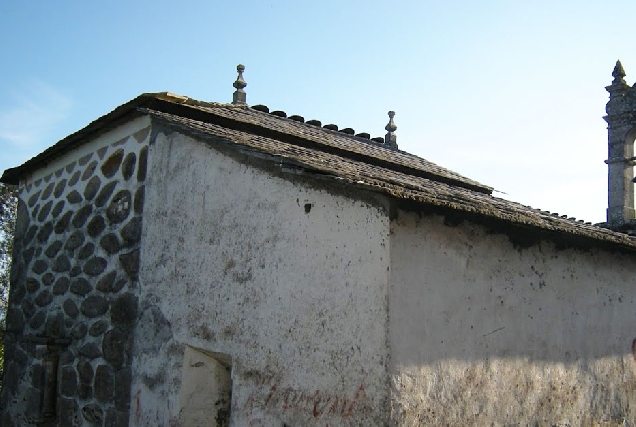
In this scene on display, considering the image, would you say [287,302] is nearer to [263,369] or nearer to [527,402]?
[263,369]

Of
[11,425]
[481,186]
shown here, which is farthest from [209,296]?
[481,186]

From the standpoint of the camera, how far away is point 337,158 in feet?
17.3

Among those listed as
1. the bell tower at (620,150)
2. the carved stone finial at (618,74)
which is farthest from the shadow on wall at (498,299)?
the carved stone finial at (618,74)

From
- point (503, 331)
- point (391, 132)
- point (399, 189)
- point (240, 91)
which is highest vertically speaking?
point (240, 91)

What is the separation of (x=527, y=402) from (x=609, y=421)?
140 centimetres

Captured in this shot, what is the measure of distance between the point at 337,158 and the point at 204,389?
86.1 inches

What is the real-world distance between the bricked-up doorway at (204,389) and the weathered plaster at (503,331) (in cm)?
143

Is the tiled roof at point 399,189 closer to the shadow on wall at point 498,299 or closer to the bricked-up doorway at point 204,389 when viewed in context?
the shadow on wall at point 498,299

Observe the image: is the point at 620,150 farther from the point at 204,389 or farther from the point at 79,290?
the point at 79,290

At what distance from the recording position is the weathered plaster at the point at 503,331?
381 cm

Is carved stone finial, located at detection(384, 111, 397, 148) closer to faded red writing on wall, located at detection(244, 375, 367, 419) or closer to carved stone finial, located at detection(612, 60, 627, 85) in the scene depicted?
carved stone finial, located at detection(612, 60, 627, 85)

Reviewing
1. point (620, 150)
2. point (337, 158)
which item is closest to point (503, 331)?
point (337, 158)

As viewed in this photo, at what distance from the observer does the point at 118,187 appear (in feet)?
17.6

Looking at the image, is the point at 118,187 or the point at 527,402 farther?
the point at 118,187
